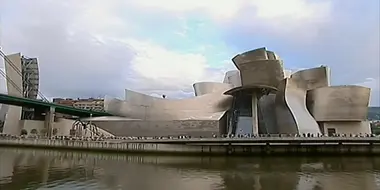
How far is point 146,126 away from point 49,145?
10.2 meters

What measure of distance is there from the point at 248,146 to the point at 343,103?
42.3ft

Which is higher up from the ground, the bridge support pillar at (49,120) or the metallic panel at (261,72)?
the metallic panel at (261,72)

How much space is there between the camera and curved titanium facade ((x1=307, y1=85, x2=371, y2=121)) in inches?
1323

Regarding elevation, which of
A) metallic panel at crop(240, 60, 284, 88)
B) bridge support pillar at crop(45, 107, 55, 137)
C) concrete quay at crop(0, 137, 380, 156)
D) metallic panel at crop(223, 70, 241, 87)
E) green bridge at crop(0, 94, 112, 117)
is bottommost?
concrete quay at crop(0, 137, 380, 156)

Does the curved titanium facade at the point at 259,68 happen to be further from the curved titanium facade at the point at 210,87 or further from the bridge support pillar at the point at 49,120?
the bridge support pillar at the point at 49,120

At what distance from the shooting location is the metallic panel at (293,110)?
3162cm

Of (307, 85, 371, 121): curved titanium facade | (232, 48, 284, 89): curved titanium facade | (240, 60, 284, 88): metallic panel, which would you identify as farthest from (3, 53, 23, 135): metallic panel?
(307, 85, 371, 121): curved titanium facade

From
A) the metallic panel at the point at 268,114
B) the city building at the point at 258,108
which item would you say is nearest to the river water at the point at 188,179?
the city building at the point at 258,108

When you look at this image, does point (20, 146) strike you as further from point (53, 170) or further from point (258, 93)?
point (258, 93)

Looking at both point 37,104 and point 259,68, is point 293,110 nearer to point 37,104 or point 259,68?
point 259,68

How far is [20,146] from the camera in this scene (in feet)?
108

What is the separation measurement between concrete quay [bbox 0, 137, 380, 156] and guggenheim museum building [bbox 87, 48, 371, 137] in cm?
379

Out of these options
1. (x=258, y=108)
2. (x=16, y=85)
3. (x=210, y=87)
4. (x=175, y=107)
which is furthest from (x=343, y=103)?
(x=16, y=85)

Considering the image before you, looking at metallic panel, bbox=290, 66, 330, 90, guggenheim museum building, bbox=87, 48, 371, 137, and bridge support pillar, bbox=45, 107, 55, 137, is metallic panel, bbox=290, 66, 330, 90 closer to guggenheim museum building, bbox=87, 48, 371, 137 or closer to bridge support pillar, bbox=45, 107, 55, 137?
guggenheim museum building, bbox=87, 48, 371, 137
